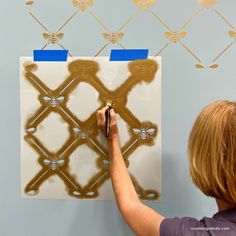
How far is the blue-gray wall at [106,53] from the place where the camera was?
84 centimetres

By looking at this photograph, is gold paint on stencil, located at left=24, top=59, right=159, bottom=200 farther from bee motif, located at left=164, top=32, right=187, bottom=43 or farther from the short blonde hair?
the short blonde hair

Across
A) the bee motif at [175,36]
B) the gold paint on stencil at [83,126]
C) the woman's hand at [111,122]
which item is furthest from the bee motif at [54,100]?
A: the bee motif at [175,36]

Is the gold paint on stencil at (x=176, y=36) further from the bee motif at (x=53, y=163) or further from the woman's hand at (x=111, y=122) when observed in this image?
the bee motif at (x=53, y=163)

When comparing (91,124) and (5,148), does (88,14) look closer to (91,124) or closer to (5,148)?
(91,124)

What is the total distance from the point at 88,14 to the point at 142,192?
47cm

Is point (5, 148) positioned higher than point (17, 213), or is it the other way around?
point (5, 148)

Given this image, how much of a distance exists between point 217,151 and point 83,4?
49 cm

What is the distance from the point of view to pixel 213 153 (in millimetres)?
667

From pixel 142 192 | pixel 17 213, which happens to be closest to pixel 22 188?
pixel 17 213

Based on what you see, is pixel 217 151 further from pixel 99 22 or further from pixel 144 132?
pixel 99 22

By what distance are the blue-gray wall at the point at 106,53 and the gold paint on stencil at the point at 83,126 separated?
33 millimetres

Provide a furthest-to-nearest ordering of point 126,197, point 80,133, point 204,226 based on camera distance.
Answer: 1. point 80,133
2. point 126,197
3. point 204,226

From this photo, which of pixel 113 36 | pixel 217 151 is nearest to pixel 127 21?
pixel 113 36

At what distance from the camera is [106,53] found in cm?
85
